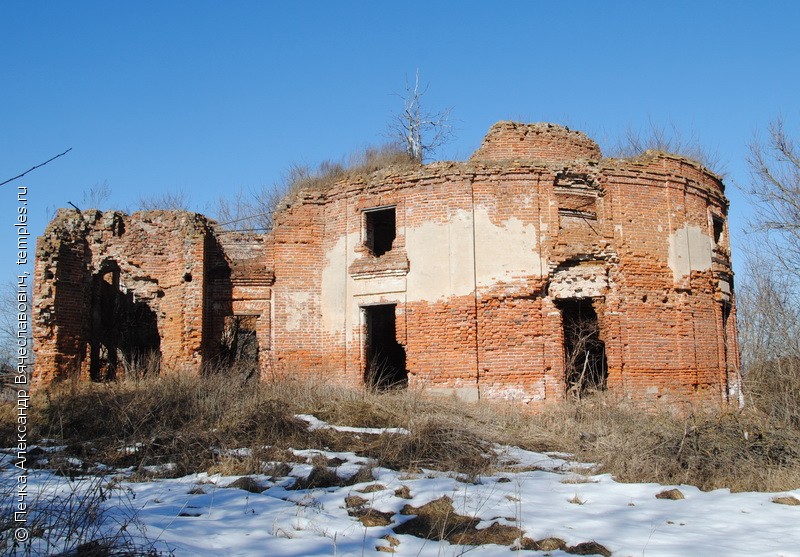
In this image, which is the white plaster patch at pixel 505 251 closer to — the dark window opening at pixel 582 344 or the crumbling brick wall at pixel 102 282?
the dark window opening at pixel 582 344

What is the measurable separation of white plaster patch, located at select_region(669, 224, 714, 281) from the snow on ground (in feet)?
25.9

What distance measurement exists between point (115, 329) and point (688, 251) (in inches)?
520

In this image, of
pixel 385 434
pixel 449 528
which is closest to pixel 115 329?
pixel 385 434

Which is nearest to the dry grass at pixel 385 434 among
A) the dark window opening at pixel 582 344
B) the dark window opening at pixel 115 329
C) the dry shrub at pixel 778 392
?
the dry shrub at pixel 778 392

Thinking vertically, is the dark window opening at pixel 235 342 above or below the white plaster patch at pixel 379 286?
below

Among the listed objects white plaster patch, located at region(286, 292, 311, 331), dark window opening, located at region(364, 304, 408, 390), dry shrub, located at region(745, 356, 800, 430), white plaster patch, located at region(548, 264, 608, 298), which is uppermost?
white plaster patch, located at region(548, 264, 608, 298)

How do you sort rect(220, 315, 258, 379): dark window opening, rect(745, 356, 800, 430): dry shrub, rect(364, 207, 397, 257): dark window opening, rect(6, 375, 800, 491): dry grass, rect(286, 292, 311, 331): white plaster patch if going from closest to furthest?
1. rect(6, 375, 800, 491): dry grass
2. rect(745, 356, 800, 430): dry shrub
3. rect(220, 315, 258, 379): dark window opening
4. rect(286, 292, 311, 331): white plaster patch
5. rect(364, 207, 397, 257): dark window opening

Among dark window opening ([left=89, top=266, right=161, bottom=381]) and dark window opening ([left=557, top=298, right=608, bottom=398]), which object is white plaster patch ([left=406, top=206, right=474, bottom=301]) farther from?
dark window opening ([left=89, top=266, right=161, bottom=381])

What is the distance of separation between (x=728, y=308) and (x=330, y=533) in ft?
43.3

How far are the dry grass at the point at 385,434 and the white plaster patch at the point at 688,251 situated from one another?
355 cm

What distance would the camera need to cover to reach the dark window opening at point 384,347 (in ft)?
48.1

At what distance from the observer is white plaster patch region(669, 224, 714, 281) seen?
46.1ft

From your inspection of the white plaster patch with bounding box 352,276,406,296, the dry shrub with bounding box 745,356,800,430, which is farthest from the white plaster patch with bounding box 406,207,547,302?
the dry shrub with bounding box 745,356,800,430

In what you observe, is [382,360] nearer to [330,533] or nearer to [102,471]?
[102,471]
